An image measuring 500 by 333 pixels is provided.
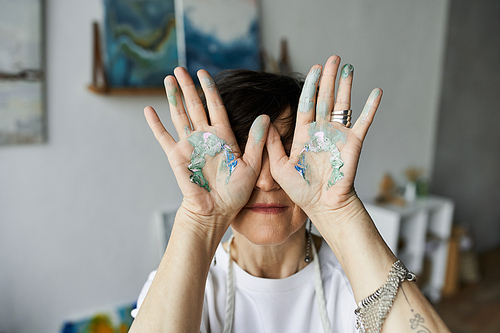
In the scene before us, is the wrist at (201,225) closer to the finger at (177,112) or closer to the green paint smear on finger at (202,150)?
the green paint smear on finger at (202,150)

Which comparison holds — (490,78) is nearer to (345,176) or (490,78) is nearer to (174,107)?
(345,176)

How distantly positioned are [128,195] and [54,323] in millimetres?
793

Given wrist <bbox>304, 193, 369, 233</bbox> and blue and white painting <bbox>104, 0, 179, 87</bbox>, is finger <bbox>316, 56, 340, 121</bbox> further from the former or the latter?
blue and white painting <bbox>104, 0, 179, 87</bbox>

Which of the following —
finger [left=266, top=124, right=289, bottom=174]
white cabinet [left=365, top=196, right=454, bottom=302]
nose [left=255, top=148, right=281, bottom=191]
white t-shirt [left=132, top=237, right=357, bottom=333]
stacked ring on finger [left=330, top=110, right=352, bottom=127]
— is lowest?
white cabinet [left=365, top=196, right=454, bottom=302]

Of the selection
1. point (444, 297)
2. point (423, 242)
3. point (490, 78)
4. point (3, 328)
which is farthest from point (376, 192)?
point (3, 328)

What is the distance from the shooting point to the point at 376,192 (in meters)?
2.96

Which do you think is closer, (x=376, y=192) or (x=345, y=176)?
(x=345, y=176)

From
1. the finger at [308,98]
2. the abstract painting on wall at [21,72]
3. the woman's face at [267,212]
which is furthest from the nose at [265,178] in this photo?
the abstract painting on wall at [21,72]

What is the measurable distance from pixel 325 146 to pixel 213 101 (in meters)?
0.30

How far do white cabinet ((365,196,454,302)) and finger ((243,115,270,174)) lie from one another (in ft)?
6.55

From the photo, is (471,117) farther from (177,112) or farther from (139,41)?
(177,112)

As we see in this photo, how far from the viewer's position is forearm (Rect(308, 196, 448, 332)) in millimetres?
734

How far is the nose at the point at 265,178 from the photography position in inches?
35.0

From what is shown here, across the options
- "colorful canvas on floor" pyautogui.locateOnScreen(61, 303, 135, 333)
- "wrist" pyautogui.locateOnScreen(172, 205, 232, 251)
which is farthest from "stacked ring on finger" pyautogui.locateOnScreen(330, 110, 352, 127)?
"colorful canvas on floor" pyautogui.locateOnScreen(61, 303, 135, 333)
